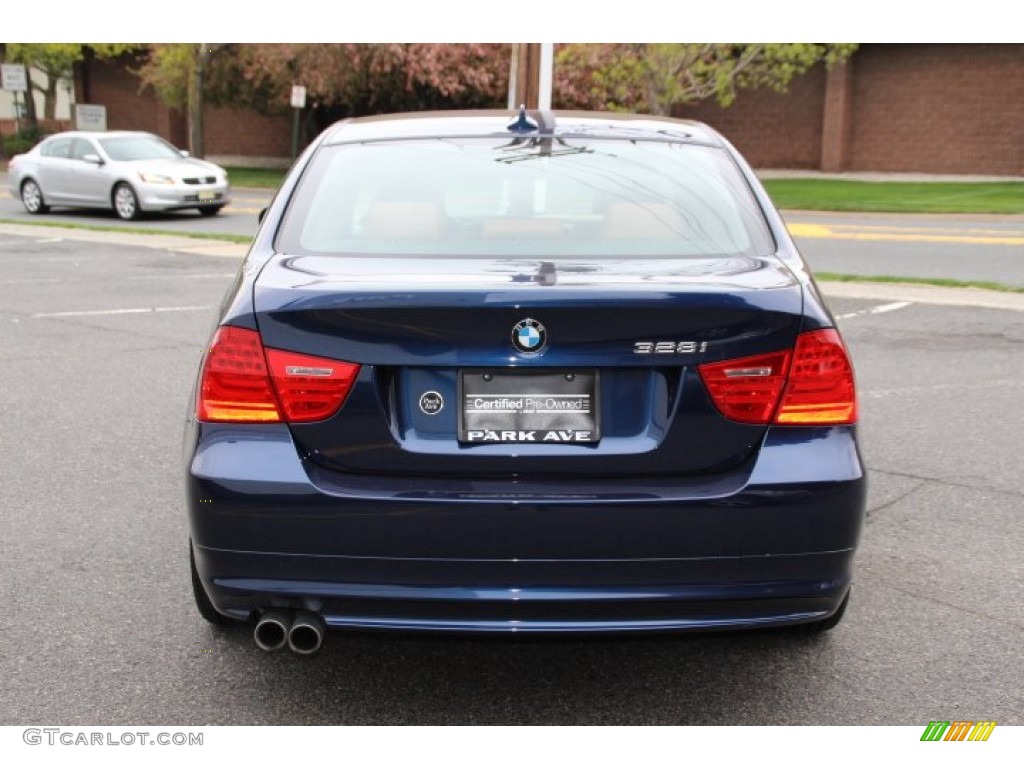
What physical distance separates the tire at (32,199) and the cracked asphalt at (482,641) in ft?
60.6

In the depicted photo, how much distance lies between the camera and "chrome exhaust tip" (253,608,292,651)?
310 centimetres

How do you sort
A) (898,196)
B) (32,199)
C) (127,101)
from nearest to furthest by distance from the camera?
(32,199) < (898,196) < (127,101)

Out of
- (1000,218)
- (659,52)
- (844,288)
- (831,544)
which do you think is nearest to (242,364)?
(831,544)

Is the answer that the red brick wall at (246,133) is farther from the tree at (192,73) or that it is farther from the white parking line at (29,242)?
the white parking line at (29,242)

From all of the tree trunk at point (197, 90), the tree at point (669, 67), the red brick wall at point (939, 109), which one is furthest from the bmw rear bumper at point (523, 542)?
the tree trunk at point (197, 90)

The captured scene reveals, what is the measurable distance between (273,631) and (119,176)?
20.7 m

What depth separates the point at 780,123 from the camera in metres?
38.8

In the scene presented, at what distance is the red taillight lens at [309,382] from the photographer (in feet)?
10.0

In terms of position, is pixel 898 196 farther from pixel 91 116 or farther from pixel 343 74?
pixel 91 116

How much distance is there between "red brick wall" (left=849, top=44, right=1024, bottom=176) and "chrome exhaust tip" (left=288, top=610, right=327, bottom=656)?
3579 centimetres

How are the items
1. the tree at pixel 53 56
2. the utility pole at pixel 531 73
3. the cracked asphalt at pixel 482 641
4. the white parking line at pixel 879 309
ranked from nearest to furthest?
the cracked asphalt at pixel 482 641 < the white parking line at pixel 879 309 < the utility pole at pixel 531 73 < the tree at pixel 53 56

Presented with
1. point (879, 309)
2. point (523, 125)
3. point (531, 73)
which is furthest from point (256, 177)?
point (523, 125)

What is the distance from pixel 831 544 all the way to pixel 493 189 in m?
1.54

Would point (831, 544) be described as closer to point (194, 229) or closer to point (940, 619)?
point (940, 619)
